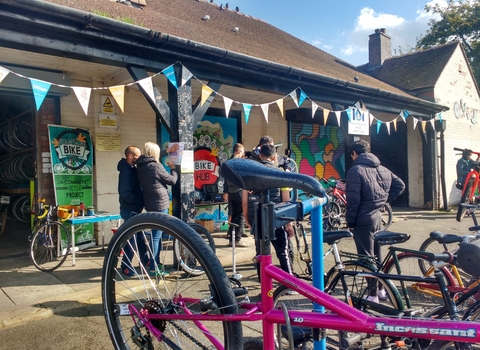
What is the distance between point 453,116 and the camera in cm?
1291

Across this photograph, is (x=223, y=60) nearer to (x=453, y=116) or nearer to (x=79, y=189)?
(x=79, y=189)

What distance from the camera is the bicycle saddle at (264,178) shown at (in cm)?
147

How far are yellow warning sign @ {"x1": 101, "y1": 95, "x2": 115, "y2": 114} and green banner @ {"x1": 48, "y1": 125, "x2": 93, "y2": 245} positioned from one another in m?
0.57

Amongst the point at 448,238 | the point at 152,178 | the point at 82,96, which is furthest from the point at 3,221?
the point at 448,238

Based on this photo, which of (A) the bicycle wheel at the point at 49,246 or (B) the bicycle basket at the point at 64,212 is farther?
(B) the bicycle basket at the point at 64,212

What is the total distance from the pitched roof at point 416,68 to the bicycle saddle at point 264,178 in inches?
496

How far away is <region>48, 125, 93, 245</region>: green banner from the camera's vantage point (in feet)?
20.0

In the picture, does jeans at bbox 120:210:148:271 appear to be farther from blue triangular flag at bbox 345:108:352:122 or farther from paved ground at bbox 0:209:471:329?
blue triangular flag at bbox 345:108:352:122

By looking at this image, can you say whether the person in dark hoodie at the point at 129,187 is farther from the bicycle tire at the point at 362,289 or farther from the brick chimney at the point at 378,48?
the brick chimney at the point at 378,48

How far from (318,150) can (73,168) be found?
774cm

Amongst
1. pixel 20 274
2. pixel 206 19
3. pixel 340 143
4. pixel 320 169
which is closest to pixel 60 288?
pixel 20 274

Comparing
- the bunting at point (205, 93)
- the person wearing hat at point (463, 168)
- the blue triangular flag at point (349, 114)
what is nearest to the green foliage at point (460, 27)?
the person wearing hat at point (463, 168)

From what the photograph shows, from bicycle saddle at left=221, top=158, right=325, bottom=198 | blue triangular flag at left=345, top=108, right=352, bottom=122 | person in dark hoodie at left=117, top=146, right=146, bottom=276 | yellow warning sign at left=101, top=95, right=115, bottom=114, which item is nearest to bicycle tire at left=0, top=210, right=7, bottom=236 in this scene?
yellow warning sign at left=101, top=95, right=115, bottom=114

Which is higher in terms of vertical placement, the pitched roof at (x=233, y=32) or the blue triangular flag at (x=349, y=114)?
the pitched roof at (x=233, y=32)
